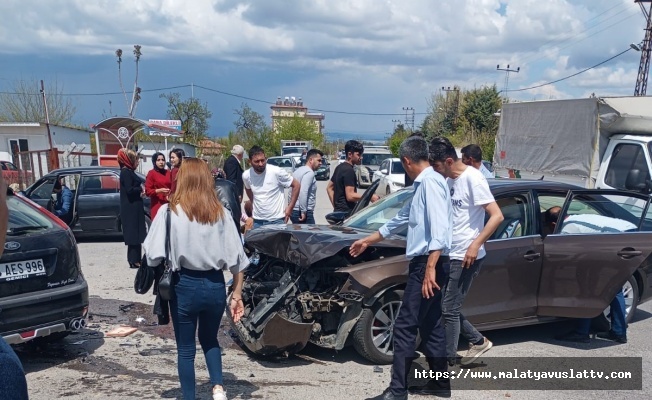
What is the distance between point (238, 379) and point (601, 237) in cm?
366

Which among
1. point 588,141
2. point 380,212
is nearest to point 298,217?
point 380,212

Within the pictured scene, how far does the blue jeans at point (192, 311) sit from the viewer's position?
4.02 metres

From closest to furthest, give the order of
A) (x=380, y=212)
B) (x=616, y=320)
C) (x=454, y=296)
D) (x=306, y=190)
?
(x=454, y=296), (x=616, y=320), (x=380, y=212), (x=306, y=190)

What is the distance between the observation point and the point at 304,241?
529 cm

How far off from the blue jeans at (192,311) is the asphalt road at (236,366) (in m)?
0.63

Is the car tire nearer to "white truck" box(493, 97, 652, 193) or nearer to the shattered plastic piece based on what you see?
"white truck" box(493, 97, 652, 193)

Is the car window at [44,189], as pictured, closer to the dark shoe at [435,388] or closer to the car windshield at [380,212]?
the car windshield at [380,212]

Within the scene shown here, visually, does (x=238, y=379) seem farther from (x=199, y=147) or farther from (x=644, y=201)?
(x=199, y=147)

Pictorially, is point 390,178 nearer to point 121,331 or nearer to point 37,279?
point 121,331

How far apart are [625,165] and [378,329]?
684 cm

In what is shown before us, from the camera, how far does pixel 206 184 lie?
4.14 metres

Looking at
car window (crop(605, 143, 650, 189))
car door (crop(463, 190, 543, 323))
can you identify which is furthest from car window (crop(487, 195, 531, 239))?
car window (crop(605, 143, 650, 189))

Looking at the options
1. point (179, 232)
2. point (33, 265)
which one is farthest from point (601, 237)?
point (33, 265)

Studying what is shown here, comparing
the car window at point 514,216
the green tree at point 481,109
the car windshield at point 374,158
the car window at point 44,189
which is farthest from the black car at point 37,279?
the green tree at point 481,109
